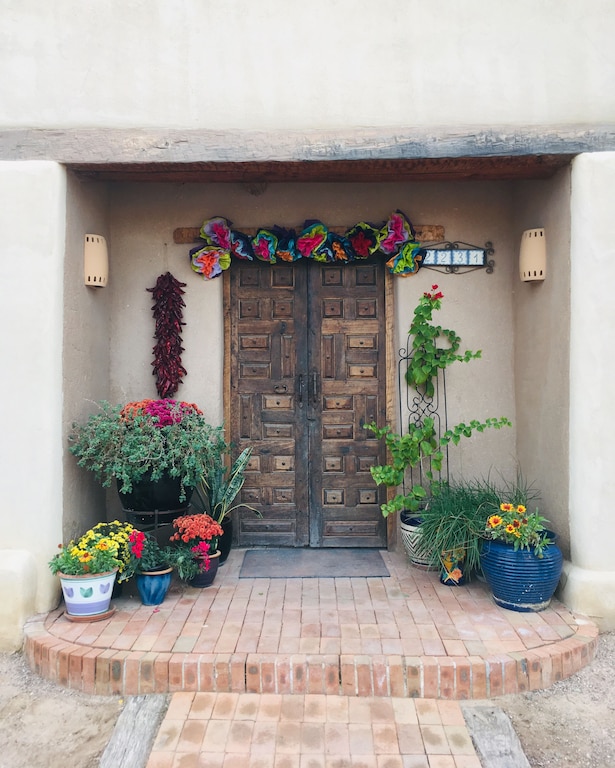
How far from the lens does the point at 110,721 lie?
302 centimetres

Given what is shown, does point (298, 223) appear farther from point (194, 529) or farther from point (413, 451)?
point (194, 529)

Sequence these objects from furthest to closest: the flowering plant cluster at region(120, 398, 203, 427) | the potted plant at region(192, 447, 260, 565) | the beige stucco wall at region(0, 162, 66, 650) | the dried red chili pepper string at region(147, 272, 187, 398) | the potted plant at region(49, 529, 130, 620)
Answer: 1. the dried red chili pepper string at region(147, 272, 187, 398)
2. the potted plant at region(192, 447, 260, 565)
3. the flowering plant cluster at region(120, 398, 203, 427)
4. the beige stucco wall at region(0, 162, 66, 650)
5. the potted plant at region(49, 529, 130, 620)

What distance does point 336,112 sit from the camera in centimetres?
391

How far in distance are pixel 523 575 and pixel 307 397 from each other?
6.71 feet

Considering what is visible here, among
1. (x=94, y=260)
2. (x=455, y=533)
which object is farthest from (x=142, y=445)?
(x=455, y=533)

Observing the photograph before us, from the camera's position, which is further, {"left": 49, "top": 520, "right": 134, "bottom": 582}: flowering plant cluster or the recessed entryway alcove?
the recessed entryway alcove

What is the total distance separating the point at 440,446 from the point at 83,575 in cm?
257

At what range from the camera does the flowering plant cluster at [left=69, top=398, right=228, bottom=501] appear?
3918 millimetres

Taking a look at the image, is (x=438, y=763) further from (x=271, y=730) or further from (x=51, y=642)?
(x=51, y=642)

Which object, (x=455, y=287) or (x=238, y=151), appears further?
(x=455, y=287)

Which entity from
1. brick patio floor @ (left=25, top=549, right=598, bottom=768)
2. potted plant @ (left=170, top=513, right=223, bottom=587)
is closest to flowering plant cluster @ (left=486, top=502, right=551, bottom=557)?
brick patio floor @ (left=25, top=549, right=598, bottom=768)

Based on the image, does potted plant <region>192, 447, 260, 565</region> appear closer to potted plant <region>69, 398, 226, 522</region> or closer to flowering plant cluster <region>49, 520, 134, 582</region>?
potted plant <region>69, 398, 226, 522</region>

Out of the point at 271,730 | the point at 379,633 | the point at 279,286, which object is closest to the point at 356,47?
the point at 279,286

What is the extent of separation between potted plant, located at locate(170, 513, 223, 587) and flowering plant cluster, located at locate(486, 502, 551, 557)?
67.3 inches
